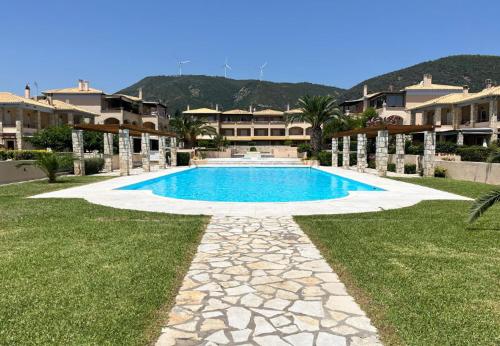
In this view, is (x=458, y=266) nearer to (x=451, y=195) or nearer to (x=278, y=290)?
(x=278, y=290)

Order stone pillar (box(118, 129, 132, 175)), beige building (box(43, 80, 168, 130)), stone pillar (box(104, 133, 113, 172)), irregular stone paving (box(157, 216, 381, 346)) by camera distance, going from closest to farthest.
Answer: irregular stone paving (box(157, 216, 381, 346)) < stone pillar (box(118, 129, 132, 175)) < stone pillar (box(104, 133, 113, 172)) < beige building (box(43, 80, 168, 130))

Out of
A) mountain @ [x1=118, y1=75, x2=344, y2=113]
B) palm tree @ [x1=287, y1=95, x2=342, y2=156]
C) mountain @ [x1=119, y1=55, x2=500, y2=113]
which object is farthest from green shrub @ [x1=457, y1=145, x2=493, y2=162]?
mountain @ [x1=118, y1=75, x2=344, y2=113]

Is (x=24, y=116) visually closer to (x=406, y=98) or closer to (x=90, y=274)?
(x=90, y=274)

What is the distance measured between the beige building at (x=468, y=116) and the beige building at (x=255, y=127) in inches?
1166

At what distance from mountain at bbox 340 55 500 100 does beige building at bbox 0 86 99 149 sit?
7719 centimetres

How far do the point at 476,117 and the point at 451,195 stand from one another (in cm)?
A: 2765

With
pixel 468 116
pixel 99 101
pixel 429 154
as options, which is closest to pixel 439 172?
pixel 429 154

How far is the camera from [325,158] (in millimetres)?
36156

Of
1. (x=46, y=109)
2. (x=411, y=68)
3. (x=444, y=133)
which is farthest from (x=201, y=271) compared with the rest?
(x=411, y=68)

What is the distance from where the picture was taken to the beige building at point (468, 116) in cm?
3250

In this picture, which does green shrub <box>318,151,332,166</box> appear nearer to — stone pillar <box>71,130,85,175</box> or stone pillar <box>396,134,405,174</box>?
stone pillar <box>396,134,405,174</box>

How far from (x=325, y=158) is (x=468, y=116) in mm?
16786

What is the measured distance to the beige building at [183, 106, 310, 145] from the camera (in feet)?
237

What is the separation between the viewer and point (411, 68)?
347 ft
